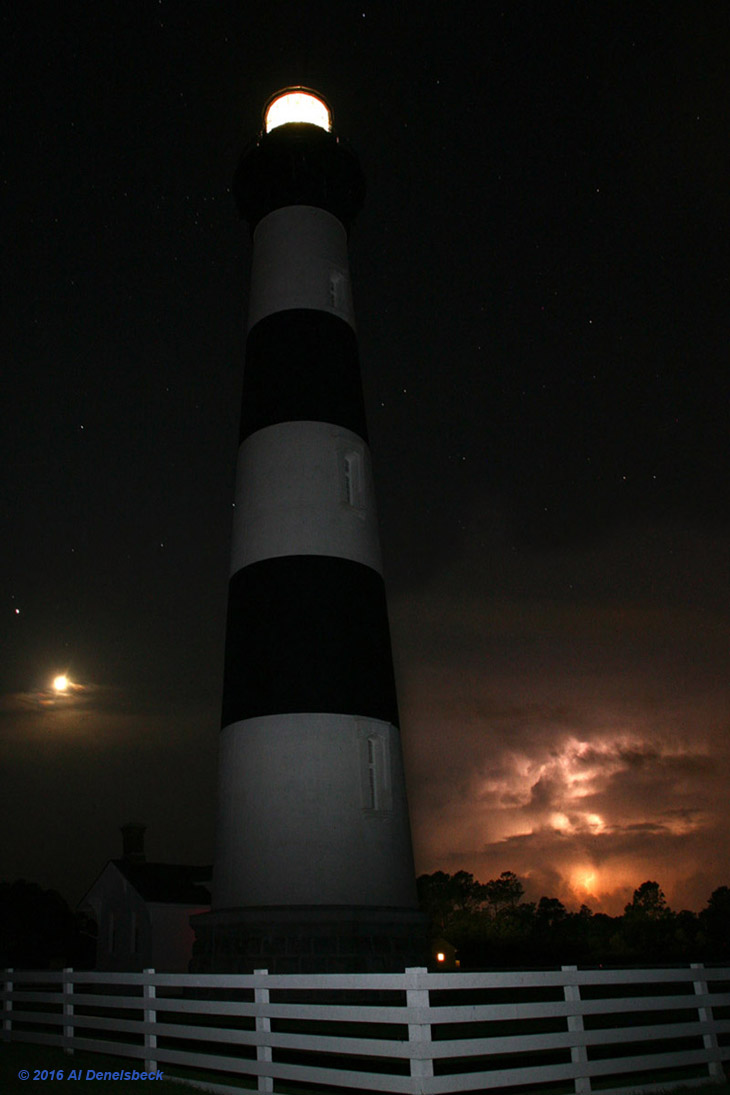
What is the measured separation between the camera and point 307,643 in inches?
597

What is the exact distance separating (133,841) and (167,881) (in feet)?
12.0

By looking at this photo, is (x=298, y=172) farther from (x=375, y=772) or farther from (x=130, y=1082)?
(x=130, y=1082)

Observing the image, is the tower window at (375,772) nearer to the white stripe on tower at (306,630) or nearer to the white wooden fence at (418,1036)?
the white stripe on tower at (306,630)

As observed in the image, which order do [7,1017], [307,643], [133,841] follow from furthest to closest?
[133,841] < [307,643] < [7,1017]

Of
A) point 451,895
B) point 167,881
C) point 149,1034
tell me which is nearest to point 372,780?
point 149,1034

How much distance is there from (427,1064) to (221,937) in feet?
26.9

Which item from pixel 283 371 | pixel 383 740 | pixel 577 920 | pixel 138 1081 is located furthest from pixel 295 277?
pixel 577 920

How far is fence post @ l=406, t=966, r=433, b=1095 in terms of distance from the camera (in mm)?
6484

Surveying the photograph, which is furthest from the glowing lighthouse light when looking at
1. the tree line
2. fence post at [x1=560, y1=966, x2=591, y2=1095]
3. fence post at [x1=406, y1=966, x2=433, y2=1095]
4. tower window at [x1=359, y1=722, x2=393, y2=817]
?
the tree line

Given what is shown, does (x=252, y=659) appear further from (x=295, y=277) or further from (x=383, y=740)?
(x=295, y=277)

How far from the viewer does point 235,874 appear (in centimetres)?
1432

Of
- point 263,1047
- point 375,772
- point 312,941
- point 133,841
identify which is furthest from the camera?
point 133,841

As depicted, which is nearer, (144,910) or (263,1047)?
(263,1047)

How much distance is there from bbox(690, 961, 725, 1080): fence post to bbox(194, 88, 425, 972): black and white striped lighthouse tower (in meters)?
5.36
